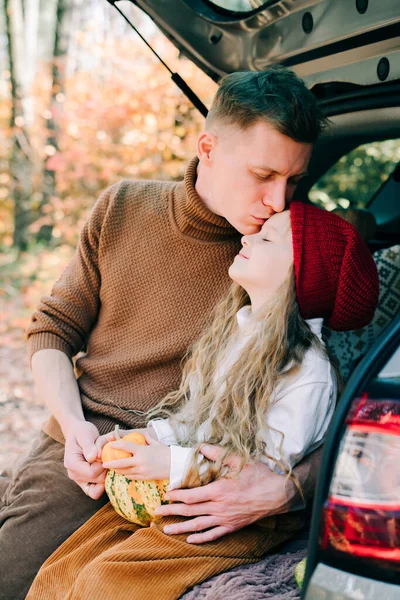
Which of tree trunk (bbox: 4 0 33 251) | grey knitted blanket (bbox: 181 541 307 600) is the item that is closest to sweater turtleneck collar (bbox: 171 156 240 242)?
grey knitted blanket (bbox: 181 541 307 600)

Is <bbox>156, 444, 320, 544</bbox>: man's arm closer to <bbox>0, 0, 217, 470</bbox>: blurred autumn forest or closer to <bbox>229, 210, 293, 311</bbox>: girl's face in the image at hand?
<bbox>229, 210, 293, 311</bbox>: girl's face

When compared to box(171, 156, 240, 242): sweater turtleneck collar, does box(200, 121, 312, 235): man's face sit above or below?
above

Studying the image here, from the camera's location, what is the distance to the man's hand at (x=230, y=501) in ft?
6.00

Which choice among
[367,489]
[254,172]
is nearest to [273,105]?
[254,172]

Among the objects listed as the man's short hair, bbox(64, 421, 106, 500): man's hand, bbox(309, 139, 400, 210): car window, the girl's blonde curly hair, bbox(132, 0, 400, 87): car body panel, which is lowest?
bbox(309, 139, 400, 210): car window

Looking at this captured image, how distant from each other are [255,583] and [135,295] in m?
1.08

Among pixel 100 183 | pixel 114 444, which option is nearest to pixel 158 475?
pixel 114 444

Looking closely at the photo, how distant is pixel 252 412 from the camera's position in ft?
6.27

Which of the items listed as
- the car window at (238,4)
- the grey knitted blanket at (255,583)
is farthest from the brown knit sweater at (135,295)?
the grey knitted blanket at (255,583)

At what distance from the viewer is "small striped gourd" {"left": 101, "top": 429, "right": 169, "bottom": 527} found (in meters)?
A: 1.90

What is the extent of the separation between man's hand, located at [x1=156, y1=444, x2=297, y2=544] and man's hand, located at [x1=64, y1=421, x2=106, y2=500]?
0.90 feet

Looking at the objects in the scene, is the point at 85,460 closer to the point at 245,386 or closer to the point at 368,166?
the point at 245,386

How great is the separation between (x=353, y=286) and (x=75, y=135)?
25.9ft

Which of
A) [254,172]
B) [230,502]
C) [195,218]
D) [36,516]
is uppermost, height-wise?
[254,172]
